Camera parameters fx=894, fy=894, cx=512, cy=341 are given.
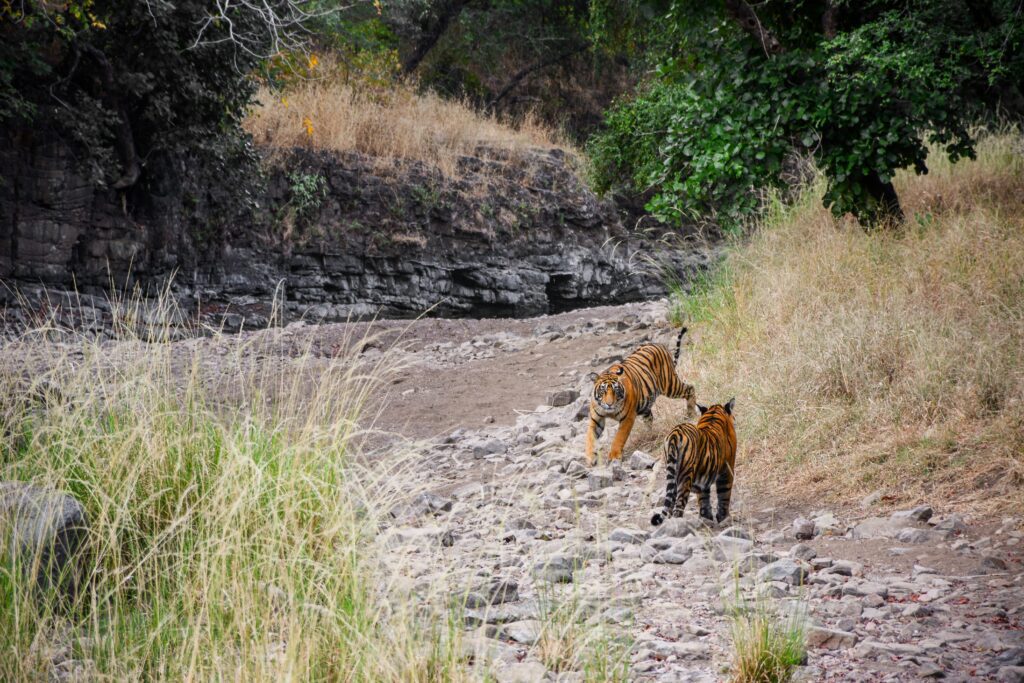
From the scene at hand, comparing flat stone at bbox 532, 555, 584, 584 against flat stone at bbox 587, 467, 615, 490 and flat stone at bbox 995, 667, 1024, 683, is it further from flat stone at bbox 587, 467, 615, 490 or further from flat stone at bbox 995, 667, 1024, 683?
flat stone at bbox 995, 667, 1024, 683

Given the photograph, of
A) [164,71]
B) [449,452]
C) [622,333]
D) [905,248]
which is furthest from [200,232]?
[905,248]

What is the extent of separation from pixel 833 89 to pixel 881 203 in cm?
118

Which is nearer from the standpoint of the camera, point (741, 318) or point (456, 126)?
point (741, 318)

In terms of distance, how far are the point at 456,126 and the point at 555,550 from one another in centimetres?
1575

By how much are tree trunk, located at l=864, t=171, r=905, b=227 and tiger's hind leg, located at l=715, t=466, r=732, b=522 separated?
14.8 ft

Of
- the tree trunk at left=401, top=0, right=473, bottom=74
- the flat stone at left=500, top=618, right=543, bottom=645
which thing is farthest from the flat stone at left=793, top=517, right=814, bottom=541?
the tree trunk at left=401, top=0, right=473, bottom=74

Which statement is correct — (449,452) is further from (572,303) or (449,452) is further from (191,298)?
(572,303)

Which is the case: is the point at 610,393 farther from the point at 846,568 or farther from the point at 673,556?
the point at 846,568

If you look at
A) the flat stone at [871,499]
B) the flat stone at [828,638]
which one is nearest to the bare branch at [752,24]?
the flat stone at [871,499]

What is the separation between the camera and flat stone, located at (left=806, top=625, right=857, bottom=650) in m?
2.88

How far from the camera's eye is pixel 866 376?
5332mm

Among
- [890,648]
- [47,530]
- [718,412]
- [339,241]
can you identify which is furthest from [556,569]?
[339,241]

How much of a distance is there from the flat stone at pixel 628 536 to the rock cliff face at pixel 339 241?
7.74 meters

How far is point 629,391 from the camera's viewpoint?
17.3 feet
